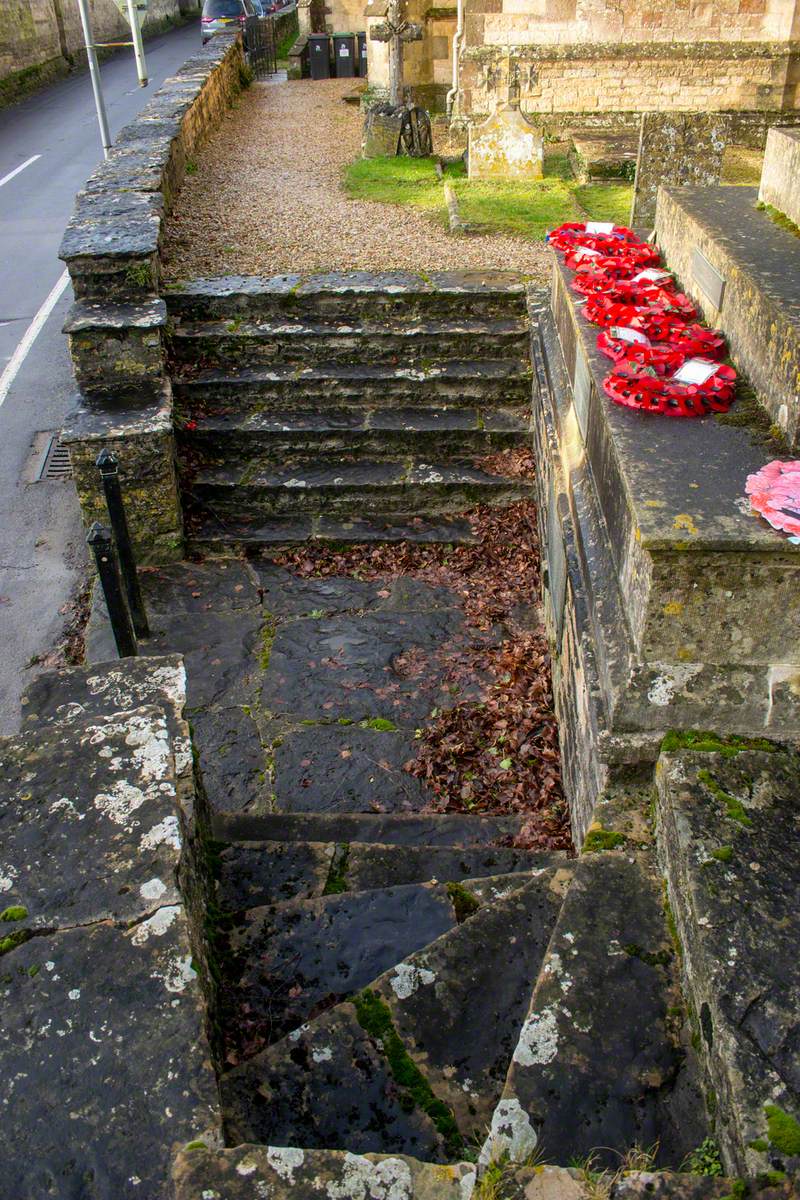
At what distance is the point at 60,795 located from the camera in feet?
7.88

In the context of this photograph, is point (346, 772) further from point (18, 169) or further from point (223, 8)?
point (223, 8)

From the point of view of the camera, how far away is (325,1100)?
2.09 meters

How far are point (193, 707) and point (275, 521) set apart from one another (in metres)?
2.01

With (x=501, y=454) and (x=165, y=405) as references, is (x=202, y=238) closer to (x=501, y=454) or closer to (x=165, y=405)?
(x=165, y=405)

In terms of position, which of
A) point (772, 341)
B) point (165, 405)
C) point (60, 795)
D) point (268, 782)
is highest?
point (772, 341)

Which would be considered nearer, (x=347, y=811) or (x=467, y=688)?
(x=347, y=811)

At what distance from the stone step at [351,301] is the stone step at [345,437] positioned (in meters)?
0.99

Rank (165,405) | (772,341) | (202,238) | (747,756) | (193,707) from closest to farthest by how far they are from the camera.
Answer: (747,756), (772,341), (193,707), (165,405), (202,238)

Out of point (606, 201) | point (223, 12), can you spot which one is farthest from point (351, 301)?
point (223, 12)

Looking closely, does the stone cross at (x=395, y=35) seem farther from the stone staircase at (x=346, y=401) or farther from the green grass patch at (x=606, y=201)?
the stone staircase at (x=346, y=401)

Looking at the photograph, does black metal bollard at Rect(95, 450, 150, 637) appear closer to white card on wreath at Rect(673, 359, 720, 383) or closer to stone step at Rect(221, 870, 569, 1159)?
white card on wreath at Rect(673, 359, 720, 383)

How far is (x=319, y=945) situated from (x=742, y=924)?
1.24 metres

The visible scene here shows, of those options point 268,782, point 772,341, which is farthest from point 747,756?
point 268,782

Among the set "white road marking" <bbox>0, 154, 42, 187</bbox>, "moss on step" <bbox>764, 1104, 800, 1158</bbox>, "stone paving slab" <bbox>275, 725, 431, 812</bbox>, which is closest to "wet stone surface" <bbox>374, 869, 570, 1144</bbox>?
"moss on step" <bbox>764, 1104, 800, 1158</bbox>
